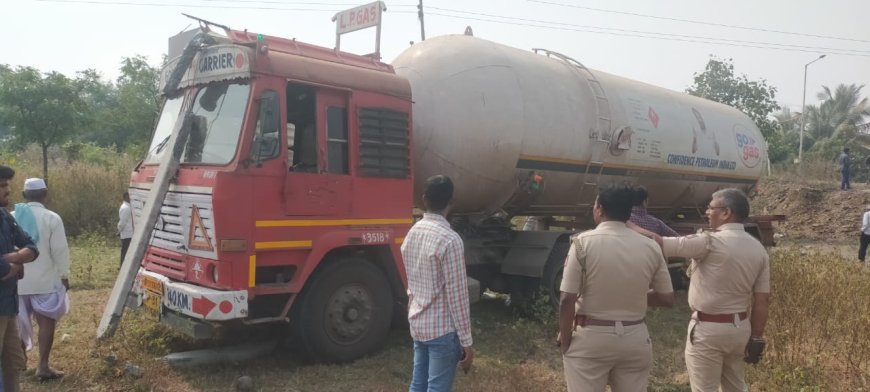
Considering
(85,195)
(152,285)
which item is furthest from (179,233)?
(85,195)

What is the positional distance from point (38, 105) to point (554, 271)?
15947 millimetres

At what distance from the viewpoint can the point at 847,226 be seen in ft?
59.1

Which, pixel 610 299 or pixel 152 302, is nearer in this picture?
pixel 610 299

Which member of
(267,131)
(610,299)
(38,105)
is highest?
(38,105)

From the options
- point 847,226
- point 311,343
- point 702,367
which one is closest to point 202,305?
point 311,343

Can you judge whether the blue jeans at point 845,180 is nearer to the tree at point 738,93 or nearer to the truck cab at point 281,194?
the tree at point 738,93

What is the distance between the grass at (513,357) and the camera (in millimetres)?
4730

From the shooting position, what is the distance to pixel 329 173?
200 inches

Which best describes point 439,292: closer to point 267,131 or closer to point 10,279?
point 267,131

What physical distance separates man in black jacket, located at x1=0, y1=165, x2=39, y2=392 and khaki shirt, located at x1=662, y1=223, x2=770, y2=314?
3865 millimetres

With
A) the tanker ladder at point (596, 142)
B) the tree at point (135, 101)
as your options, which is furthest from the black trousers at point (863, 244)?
the tree at point (135, 101)

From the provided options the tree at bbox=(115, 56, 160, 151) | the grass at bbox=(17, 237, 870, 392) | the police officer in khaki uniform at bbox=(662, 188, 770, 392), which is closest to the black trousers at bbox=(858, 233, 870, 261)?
the grass at bbox=(17, 237, 870, 392)

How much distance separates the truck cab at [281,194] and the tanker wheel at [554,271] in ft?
6.75

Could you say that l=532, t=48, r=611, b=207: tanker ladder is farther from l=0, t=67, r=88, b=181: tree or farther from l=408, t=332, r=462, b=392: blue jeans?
l=0, t=67, r=88, b=181: tree
